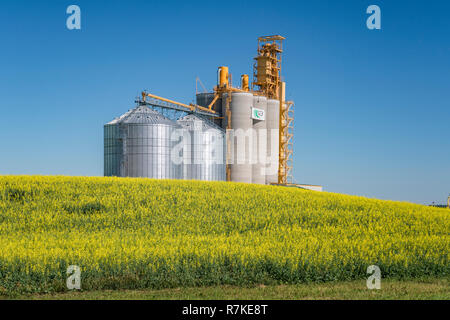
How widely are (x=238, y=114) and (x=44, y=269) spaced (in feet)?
158

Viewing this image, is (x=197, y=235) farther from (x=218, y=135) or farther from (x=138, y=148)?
(x=218, y=135)

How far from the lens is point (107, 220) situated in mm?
24219

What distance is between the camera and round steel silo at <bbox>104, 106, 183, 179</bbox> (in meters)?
43.4

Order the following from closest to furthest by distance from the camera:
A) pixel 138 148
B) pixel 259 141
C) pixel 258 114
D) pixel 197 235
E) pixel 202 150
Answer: pixel 197 235
pixel 138 148
pixel 202 150
pixel 258 114
pixel 259 141

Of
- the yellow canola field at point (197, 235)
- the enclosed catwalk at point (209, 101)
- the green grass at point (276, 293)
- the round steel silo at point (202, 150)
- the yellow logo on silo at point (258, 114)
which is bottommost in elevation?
the green grass at point (276, 293)

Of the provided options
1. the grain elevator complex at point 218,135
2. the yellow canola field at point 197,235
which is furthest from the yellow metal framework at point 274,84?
the yellow canola field at point 197,235

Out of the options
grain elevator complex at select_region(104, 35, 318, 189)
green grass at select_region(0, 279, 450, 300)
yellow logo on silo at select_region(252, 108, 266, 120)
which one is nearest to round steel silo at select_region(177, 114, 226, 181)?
grain elevator complex at select_region(104, 35, 318, 189)

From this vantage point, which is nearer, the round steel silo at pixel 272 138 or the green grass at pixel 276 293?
the green grass at pixel 276 293

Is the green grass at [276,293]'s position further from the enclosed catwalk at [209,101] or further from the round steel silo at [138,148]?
the enclosed catwalk at [209,101]

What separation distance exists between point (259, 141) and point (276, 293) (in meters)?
51.0

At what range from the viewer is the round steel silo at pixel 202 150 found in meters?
49.0

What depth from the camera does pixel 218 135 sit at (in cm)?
5356

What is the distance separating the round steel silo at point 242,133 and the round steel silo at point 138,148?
16.4 meters

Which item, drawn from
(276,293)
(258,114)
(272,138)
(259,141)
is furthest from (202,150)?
(276,293)
